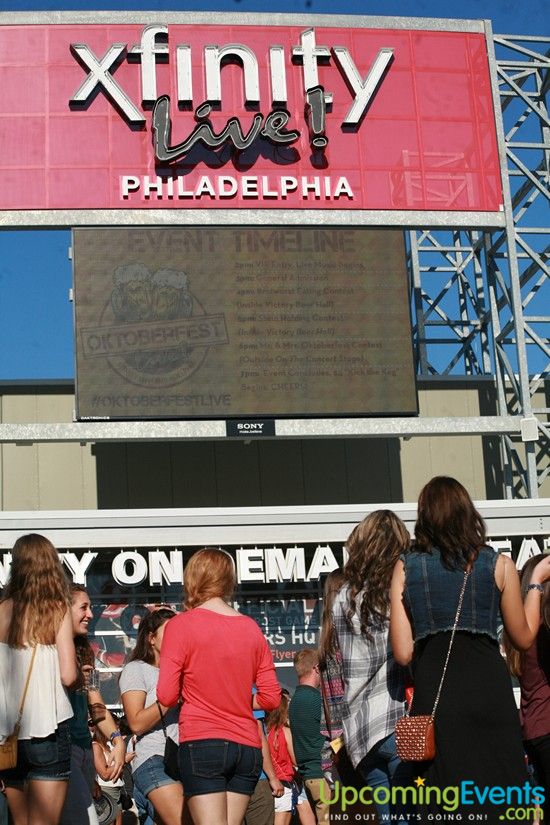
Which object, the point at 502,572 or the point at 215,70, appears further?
the point at 215,70

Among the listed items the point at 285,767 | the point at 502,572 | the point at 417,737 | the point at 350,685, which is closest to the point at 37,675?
the point at 350,685

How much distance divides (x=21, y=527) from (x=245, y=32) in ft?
26.1

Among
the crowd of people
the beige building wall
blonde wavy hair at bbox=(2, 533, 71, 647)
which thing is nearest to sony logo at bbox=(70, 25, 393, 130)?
the beige building wall

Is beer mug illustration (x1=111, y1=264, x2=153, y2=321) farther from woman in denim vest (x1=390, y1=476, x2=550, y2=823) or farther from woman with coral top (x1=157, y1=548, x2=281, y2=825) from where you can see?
woman in denim vest (x1=390, y1=476, x2=550, y2=823)

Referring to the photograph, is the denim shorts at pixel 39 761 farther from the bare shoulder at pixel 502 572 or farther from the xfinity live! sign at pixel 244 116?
the xfinity live! sign at pixel 244 116

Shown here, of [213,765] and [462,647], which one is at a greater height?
[462,647]

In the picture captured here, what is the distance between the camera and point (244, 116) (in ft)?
56.5

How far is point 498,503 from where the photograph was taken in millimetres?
15078

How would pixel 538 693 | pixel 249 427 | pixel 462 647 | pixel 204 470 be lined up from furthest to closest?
1. pixel 204 470
2. pixel 249 427
3. pixel 538 693
4. pixel 462 647

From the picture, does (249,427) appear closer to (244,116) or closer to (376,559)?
(244,116)

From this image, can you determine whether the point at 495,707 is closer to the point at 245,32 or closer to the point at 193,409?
the point at 193,409

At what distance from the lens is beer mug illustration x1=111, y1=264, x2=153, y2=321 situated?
619 inches

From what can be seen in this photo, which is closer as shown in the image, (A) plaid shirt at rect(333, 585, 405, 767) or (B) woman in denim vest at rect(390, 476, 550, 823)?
(B) woman in denim vest at rect(390, 476, 550, 823)

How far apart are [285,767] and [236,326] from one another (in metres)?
7.23
